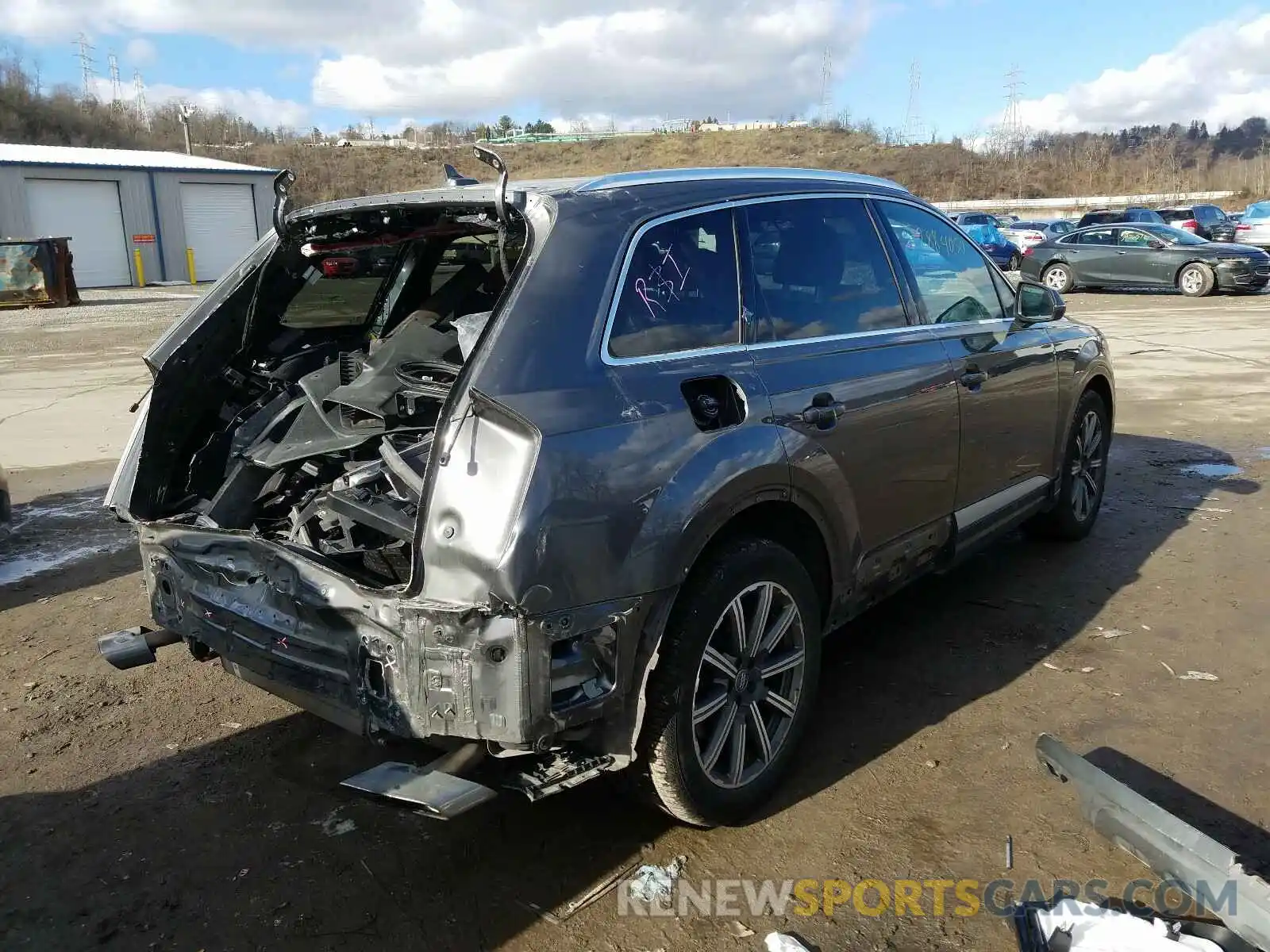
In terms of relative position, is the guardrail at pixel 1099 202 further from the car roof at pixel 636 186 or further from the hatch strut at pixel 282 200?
the hatch strut at pixel 282 200

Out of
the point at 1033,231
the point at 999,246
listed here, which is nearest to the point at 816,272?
the point at 999,246

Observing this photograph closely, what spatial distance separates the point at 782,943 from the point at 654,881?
428mm

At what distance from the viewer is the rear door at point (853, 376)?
124 inches

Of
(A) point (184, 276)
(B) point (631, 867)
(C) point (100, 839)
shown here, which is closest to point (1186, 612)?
(B) point (631, 867)

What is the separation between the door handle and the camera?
3.12m

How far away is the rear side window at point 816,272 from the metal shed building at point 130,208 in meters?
28.1

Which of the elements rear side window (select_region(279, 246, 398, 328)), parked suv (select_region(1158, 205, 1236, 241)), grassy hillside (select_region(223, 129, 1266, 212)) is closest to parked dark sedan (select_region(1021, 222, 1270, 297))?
parked suv (select_region(1158, 205, 1236, 241))

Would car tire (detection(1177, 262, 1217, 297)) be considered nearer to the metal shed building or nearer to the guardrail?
the metal shed building

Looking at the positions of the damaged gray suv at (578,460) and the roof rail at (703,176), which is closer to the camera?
the damaged gray suv at (578,460)

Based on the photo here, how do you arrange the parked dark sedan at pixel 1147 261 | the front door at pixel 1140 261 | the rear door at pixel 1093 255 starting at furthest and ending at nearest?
1. the rear door at pixel 1093 255
2. the front door at pixel 1140 261
3. the parked dark sedan at pixel 1147 261

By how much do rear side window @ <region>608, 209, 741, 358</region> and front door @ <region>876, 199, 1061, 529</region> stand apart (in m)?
1.16

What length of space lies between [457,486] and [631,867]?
1278 millimetres

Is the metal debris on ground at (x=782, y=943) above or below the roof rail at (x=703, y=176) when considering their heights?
below

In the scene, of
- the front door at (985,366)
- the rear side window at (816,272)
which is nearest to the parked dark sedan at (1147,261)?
the front door at (985,366)
